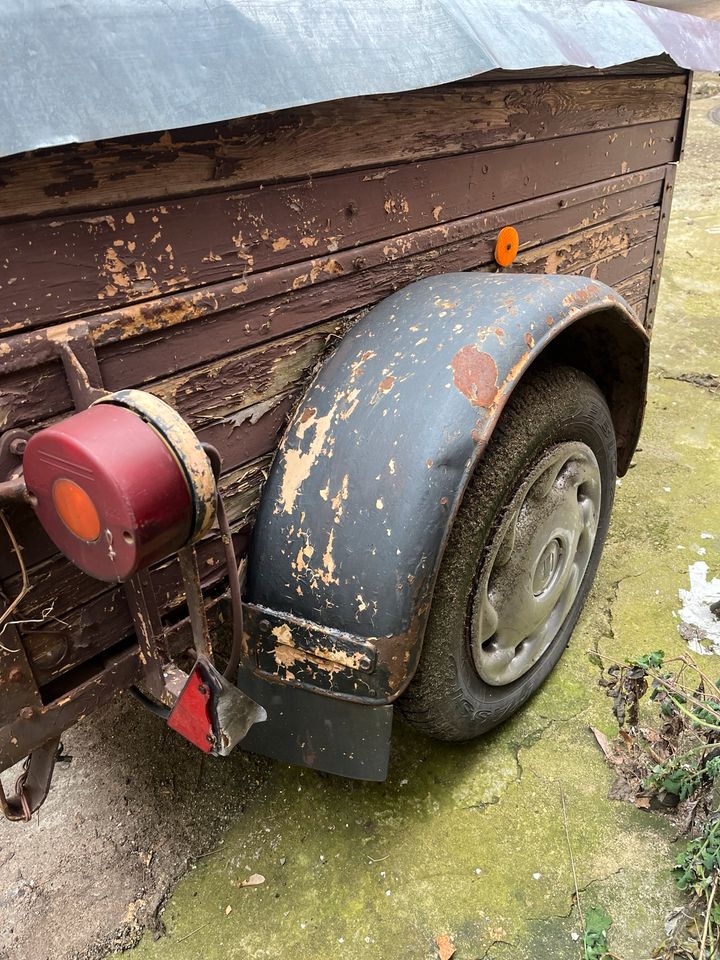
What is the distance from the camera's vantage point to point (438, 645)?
4.80 ft

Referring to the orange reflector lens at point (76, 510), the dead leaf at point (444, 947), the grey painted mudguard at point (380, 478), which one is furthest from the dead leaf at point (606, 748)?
the orange reflector lens at point (76, 510)

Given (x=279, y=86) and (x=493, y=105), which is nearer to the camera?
(x=279, y=86)

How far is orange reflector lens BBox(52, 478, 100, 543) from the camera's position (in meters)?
0.86

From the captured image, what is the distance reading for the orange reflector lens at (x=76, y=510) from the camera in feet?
2.82

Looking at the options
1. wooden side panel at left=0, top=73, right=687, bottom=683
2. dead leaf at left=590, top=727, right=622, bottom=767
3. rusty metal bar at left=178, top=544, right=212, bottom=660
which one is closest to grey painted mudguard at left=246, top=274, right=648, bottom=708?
wooden side panel at left=0, top=73, right=687, bottom=683

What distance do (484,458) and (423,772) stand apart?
0.91 metres

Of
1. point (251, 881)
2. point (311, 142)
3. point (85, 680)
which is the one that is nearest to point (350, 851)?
point (251, 881)

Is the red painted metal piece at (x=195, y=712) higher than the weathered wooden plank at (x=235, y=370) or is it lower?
lower

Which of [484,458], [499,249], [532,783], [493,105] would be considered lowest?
[532,783]

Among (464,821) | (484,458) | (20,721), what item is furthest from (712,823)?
(20,721)

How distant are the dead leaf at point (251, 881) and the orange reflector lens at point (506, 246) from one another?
1672 millimetres

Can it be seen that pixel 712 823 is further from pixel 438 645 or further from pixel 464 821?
pixel 438 645

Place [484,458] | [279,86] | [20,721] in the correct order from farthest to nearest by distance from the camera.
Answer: [484,458]
[20,721]
[279,86]

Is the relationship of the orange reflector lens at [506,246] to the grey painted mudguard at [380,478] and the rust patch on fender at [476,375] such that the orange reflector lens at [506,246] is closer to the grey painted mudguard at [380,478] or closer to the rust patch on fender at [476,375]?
the grey painted mudguard at [380,478]
